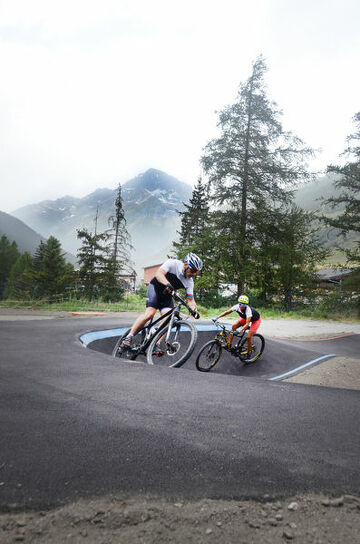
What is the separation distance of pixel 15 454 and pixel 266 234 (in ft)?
71.6

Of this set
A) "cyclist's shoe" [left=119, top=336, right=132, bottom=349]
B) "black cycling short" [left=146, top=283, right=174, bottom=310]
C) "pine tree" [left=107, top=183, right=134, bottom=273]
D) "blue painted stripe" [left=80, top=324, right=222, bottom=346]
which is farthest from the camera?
"pine tree" [left=107, top=183, right=134, bottom=273]

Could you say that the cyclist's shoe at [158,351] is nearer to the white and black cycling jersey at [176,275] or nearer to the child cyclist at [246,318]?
the white and black cycling jersey at [176,275]

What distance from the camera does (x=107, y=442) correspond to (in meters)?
2.08

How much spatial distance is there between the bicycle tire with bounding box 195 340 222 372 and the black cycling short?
6.12 ft

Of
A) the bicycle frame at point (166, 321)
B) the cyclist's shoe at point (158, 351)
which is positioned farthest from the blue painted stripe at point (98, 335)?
the cyclist's shoe at point (158, 351)

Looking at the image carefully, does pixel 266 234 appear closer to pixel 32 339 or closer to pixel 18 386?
pixel 32 339

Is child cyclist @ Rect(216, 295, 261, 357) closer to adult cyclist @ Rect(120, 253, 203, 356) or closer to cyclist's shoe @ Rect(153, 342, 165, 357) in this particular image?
adult cyclist @ Rect(120, 253, 203, 356)

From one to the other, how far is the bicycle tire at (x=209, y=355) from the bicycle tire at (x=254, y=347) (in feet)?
2.46

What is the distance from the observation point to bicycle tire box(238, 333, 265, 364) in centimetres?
799

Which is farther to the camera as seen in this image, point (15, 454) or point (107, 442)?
point (107, 442)

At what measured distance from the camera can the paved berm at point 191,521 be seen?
1330mm

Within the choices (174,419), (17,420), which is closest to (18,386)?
(17,420)

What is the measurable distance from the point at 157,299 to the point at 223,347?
2548mm

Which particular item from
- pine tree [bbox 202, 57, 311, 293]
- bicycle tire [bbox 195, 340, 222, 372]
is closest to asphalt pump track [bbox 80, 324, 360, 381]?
bicycle tire [bbox 195, 340, 222, 372]
